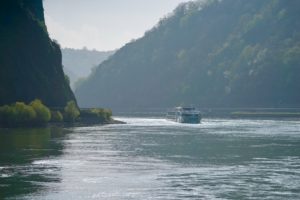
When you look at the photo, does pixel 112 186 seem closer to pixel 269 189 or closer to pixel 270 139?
pixel 269 189

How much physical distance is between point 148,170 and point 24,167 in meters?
14.6

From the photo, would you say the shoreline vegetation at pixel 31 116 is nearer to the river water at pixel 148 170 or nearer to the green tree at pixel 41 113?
the green tree at pixel 41 113

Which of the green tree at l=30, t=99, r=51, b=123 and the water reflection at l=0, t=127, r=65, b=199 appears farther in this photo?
the green tree at l=30, t=99, r=51, b=123

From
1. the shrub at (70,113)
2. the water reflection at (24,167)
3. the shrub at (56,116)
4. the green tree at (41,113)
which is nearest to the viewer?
the water reflection at (24,167)

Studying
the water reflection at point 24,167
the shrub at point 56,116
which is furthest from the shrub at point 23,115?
the water reflection at point 24,167

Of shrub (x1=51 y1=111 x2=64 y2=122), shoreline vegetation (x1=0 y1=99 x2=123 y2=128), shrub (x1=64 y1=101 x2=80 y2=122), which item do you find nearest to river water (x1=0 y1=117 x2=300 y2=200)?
shoreline vegetation (x1=0 y1=99 x2=123 y2=128)

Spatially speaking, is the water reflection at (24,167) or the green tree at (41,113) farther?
the green tree at (41,113)

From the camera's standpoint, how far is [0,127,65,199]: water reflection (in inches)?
2355

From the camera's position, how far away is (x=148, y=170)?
7206 centimetres

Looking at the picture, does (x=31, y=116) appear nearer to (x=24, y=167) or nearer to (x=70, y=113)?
(x=70, y=113)

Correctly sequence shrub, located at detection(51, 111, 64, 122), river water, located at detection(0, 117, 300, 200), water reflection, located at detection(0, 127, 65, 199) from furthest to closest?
shrub, located at detection(51, 111, 64, 122)
water reflection, located at detection(0, 127, 65, 199)
river water, located at detection(0, 117, 300, 200)

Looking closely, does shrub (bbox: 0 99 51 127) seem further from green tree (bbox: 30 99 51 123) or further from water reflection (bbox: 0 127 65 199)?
water reflection (bbox: 0 127 65 199)

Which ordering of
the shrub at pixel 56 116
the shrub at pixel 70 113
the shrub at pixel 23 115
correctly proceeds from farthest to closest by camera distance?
the shrub at pixel 70 113, the shrub at pixel 56 116, the shrub at pixel 23 115

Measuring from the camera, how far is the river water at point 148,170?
57.1 metres
